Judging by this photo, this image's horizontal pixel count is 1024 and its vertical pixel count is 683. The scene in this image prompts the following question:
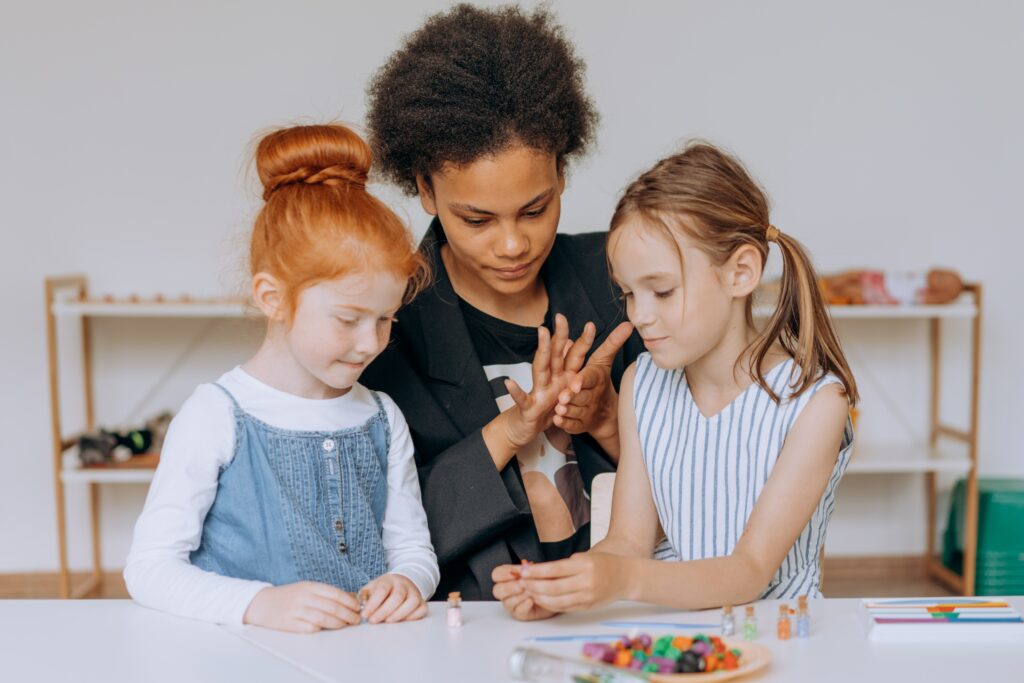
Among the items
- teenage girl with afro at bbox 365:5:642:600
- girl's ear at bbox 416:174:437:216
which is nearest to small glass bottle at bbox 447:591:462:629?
teenage girl with afro at bbox 365:5:642:600

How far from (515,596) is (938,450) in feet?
9.00

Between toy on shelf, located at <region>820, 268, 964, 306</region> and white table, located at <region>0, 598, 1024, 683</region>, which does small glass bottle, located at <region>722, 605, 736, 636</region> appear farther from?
toy on shelf, located at <region>820, 268, 964, 306</region>

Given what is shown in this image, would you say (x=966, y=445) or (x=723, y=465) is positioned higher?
(x=723, y=465)

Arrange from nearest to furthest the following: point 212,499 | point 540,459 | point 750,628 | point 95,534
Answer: point 750,628 → point 212,499 → point 540,459 → point 95,534

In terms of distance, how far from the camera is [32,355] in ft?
10.9

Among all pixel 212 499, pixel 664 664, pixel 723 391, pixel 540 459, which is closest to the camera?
pixel 664 664

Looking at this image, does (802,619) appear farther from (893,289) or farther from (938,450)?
(938,450)

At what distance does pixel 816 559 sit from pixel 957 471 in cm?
244

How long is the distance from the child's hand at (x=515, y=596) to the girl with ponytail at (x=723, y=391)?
0.18m

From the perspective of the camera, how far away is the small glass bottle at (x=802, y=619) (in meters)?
1.03

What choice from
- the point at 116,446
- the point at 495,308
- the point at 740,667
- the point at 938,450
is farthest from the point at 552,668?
the point at 938,450

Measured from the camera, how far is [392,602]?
1.12 metres

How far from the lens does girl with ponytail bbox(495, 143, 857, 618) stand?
1.24 m

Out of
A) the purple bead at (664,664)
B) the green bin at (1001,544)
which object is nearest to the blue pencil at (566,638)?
the purple bead at (664,664)
